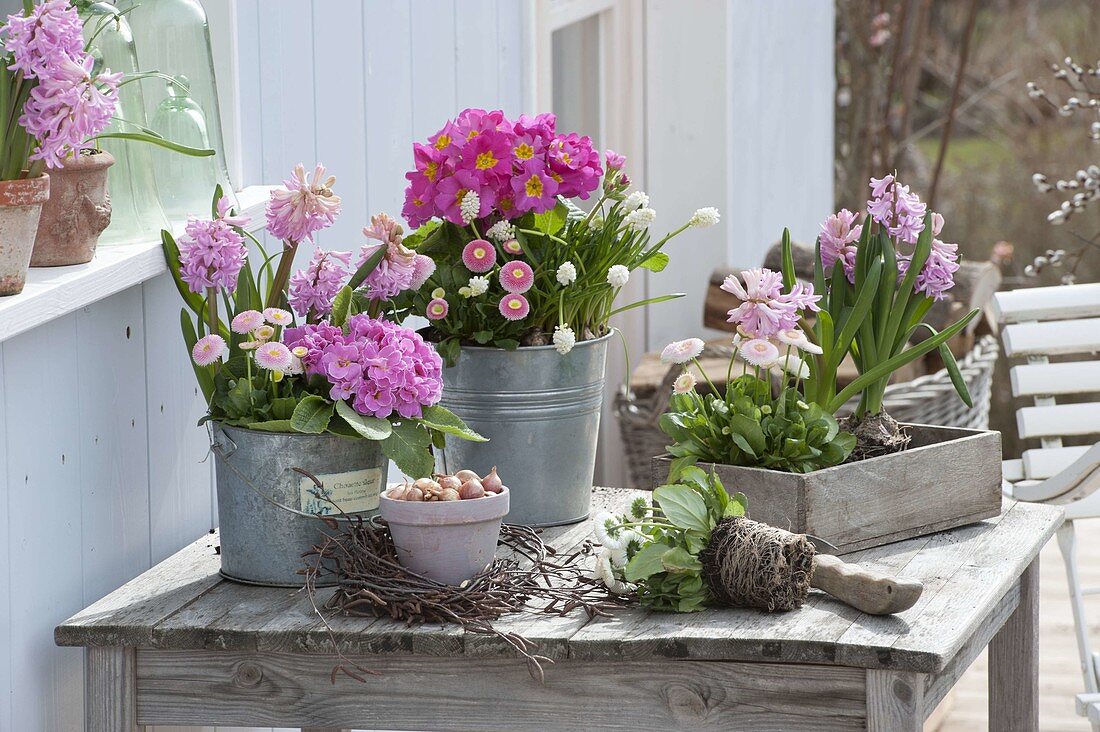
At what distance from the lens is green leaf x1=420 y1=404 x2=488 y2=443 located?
1.39 metres

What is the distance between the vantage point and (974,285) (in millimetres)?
3668

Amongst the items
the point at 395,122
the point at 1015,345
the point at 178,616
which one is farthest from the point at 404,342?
the point at 1015,345

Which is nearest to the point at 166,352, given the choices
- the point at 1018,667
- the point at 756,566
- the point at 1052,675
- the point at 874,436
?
the point at 756,566

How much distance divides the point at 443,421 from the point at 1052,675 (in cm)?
246

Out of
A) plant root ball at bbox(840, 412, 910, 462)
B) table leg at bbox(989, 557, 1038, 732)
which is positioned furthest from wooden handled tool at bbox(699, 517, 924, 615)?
table leg at bbox(989, 557, 1038, 732)

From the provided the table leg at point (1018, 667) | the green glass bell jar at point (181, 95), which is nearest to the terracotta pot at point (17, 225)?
the green glass bell jar at point (181, 95)

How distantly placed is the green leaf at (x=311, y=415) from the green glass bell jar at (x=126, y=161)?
0.86 feet

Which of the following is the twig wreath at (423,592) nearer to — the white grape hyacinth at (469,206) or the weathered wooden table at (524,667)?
the weathered wooden table at (524,667)

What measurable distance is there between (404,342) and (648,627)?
1.13 feet

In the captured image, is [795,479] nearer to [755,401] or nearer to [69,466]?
[755,401]

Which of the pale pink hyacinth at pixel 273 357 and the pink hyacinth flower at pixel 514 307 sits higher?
the pink hyacinth flower at pixel 514 307

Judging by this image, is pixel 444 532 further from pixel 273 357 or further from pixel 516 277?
pixel 516 277

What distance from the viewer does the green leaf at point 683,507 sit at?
4.39 ft

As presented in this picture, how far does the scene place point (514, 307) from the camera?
1.55 m
